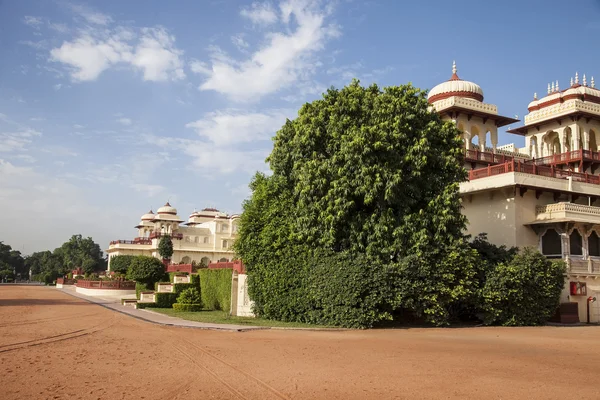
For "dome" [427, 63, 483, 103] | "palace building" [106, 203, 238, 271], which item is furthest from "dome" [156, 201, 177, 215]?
"dome" [427, 63, 483, 103]

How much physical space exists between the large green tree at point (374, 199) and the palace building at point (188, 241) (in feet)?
161

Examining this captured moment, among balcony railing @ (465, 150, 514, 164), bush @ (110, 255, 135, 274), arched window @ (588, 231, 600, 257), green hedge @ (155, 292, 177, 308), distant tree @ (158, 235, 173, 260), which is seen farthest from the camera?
distant tree @ (158, 235, 173, 260)

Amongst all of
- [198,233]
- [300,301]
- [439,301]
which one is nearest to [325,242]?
[300,301]

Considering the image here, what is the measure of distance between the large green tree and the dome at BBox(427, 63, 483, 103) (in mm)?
13901

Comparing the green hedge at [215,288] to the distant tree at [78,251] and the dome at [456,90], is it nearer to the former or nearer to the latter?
the dome at [456,90]

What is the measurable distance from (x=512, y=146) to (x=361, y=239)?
26051mm

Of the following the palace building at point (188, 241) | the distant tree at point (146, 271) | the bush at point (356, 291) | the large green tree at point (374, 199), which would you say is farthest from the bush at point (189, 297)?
the palace building at point (188, 241)

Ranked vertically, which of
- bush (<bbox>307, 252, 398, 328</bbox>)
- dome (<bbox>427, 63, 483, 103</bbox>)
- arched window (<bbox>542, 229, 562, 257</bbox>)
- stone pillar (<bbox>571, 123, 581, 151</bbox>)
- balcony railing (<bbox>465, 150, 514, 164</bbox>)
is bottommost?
bush (<bbox>307, 252, 398, 328</bbox>)

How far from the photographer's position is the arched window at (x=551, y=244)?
86.7 feet

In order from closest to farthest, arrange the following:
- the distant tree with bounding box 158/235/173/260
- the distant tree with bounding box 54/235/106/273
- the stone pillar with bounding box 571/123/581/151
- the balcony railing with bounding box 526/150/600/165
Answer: the balcony railing with bounding box 526/150/600/165 → the stone pillar with bounding box 571/123/581/151 → the distant tree with bounding box 158/235/173/260 → the distant tree with bounding box 54/235/106/273

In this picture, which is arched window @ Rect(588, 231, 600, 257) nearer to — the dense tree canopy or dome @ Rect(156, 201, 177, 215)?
dome @ Rect(156, 201, 177, 215)

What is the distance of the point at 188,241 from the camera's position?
2840 inches

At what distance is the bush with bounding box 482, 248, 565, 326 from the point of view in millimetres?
20984

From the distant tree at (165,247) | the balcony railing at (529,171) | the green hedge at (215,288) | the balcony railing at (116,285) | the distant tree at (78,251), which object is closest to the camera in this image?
the balcony railing at (529,171)
